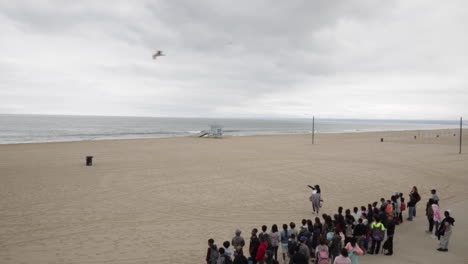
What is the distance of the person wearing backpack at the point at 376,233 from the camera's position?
25.3 feet

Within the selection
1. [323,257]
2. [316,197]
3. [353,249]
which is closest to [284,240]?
[323,257]

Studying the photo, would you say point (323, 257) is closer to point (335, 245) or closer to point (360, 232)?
point (335, 245)

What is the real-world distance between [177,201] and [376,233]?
8562 millimetres

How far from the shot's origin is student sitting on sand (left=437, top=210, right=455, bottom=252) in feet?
25.3

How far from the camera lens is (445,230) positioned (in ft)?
25.5

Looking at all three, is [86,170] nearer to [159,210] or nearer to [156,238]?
[159,210]

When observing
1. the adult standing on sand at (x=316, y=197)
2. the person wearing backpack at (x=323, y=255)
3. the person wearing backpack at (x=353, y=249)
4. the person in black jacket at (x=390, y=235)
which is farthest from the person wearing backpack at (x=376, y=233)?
the adult standing on sand at (x=316, y=197)

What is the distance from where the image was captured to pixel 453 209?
11.9m

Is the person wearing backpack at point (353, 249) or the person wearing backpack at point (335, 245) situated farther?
the person wearing backpack at point (335, 245)

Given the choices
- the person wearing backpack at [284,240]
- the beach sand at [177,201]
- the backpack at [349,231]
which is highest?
the backpack at [349,231]

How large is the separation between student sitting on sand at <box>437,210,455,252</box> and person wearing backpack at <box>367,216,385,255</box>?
156 cm

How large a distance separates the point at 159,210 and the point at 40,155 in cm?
2095

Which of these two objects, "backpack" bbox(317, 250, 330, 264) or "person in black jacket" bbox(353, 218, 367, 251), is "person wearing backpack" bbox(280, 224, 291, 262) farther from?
"person in black jacket" bbox(353, 218, 367, 251)

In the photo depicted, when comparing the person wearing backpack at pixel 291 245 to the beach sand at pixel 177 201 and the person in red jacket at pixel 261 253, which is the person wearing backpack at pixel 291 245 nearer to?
the person in red jacket at pixel 261 253
